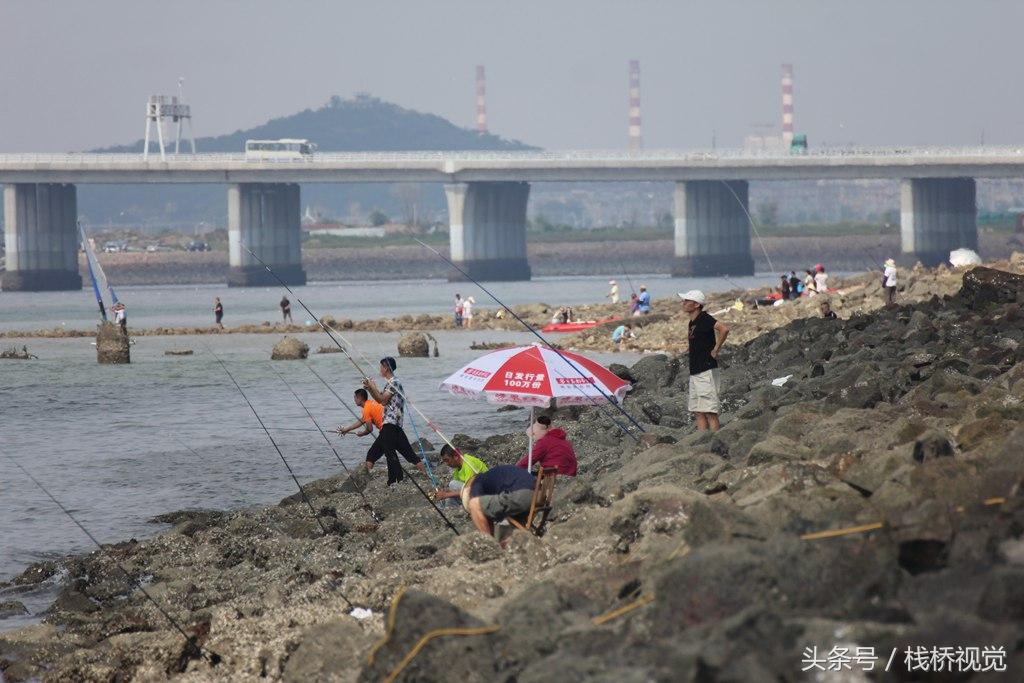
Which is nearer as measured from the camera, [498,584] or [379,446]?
[498,584]

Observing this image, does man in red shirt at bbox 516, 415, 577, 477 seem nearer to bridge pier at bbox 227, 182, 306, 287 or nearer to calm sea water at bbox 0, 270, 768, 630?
calm sea water at bbox 0, 270, 768, 630

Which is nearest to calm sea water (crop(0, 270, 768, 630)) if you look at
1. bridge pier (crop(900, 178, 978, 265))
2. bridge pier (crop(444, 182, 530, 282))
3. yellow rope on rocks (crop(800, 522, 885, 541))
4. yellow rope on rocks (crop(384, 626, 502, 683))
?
yellow rope on rocks (crop(384, 626, 502, 683))

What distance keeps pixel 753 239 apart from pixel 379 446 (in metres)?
123

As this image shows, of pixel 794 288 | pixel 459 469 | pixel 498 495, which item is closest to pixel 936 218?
pixel 794 288

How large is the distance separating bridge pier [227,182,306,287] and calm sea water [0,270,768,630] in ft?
198

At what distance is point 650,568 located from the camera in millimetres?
7691

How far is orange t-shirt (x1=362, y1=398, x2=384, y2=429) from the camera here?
15.6 metres

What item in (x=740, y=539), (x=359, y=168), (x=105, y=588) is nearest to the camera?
(x=740, y=539)

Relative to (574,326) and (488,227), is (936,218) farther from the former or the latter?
(574,326)

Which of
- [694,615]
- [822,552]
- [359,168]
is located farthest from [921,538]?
[359,168]

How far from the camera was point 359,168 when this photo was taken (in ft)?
345

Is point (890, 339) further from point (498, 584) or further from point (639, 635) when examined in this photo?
point (639, 635)

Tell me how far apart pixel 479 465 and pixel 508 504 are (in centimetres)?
185

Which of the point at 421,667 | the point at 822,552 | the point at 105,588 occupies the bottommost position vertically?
the point at 105,588
